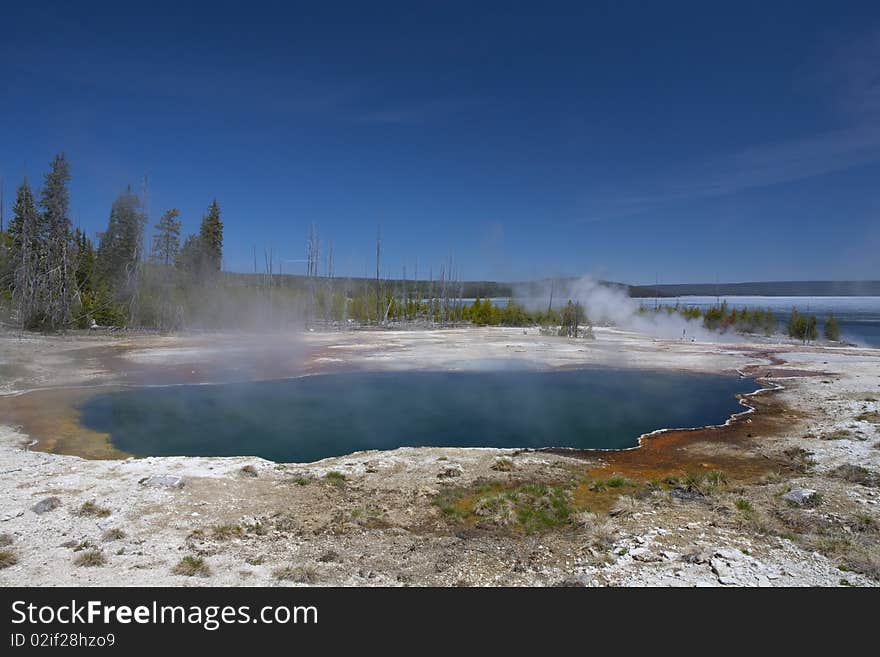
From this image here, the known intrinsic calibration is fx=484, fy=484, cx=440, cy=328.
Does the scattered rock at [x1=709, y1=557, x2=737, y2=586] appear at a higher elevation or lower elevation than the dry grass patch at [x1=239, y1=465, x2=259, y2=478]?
higher

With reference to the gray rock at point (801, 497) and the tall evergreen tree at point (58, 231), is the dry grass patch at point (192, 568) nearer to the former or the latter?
the gray rock at point (801, 497)

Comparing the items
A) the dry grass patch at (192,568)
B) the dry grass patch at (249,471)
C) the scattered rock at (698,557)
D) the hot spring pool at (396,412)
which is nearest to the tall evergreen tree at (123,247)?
the hot spring pool at (396,412)

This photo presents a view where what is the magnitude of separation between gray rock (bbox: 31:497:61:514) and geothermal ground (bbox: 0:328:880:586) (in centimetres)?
3

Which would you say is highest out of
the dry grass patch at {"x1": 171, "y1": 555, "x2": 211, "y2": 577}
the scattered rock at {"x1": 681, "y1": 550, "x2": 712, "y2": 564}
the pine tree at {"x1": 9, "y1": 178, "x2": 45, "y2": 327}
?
the pine tree at {"x1": 9, "y1": 178, "x2": 45, "y2": 327}

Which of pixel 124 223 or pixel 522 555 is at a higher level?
pixel 124 223

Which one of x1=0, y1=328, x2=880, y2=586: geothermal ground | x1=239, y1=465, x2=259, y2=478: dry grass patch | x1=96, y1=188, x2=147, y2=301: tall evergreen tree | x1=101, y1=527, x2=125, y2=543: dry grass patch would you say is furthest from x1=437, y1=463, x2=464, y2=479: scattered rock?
x1=96, y1=188, x2=147, y2=301: tall evergreen tree

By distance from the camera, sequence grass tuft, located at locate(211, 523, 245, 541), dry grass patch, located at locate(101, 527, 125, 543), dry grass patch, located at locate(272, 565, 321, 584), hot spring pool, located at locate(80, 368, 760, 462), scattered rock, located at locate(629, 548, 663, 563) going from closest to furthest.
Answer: dry grass patch, located at locate(272, 565, 321, 584) → scattered rock, located at locate(629, 548, 663, 563) → dry grass patch, located at locate(101, 527, 125, 543) → grass tuft, located at locate(211, 523, 245, 541) → hot spring pool, located at locate(80, 368, 760, 462)

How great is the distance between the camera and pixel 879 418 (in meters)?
14.0

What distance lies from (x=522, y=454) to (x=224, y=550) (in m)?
7.28

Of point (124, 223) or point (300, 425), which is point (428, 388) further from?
point (124, 223)

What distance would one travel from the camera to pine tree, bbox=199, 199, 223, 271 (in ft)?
163

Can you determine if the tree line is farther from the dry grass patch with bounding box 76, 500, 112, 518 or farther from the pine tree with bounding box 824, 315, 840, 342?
the pine tree with bounding box 824, 315, 840, 342
